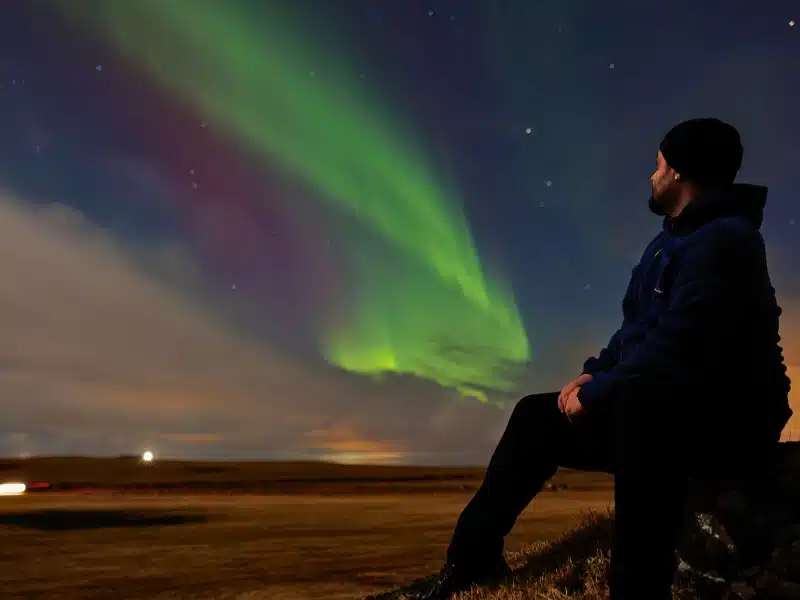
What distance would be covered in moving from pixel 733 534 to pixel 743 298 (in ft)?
5.04

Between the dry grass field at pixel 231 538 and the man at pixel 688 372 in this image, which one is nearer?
the man at pixel 688 372

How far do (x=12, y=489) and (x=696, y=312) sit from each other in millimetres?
20808

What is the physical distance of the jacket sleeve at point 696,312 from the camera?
2.93 meters

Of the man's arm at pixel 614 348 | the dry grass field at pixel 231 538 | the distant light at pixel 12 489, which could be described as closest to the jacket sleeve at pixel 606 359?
the man's arm at pixel 614 348

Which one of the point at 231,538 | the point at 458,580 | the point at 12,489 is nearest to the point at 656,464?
the point at 458,580

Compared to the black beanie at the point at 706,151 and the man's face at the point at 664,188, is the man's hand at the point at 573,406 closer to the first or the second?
the man's face at the point at 664,188

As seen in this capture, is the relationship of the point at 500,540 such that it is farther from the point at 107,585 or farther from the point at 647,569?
the point at 107,585

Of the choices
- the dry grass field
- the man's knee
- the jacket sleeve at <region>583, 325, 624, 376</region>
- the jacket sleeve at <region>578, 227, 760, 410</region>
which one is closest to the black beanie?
the jacket sleeve at <region>578, 227, 760, 410</region>

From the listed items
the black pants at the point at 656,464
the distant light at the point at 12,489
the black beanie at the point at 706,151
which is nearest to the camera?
the black pants at the point at 656,464

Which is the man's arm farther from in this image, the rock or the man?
the rock

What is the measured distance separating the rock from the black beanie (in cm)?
142

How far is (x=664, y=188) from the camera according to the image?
3.48m

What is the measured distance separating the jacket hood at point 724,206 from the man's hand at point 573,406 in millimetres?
778

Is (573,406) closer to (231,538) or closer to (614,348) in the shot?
(614,348)
